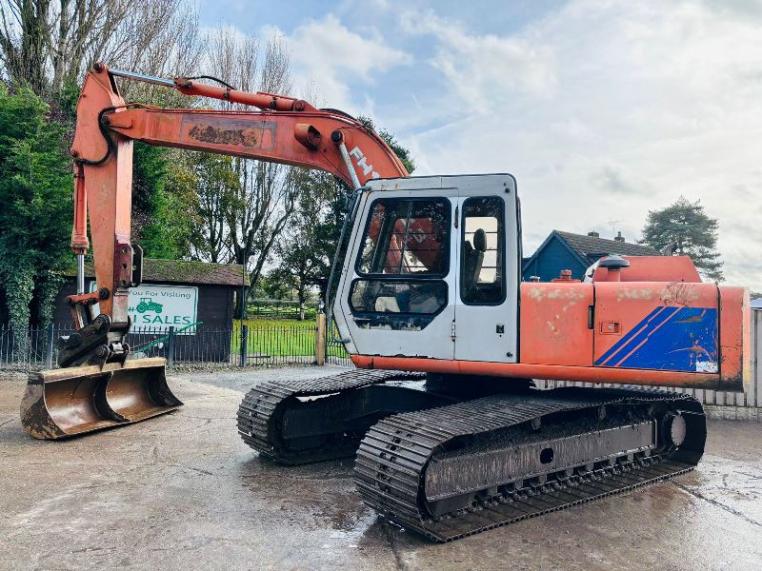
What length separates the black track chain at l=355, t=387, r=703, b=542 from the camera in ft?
12.8

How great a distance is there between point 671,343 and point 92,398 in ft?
20.2

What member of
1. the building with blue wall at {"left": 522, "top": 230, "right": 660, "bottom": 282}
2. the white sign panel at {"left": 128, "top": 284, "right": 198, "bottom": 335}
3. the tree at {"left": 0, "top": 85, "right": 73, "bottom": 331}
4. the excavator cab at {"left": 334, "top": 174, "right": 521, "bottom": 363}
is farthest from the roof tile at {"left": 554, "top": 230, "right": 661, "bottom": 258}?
the excavator cab at {"left": 334, "top": 174, "right": 521, "bottom": 363}

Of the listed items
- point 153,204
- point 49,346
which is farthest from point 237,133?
point 153,204

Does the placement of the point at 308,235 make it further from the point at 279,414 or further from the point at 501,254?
the point at 501,254

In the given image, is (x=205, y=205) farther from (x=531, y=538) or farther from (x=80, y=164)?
(x=531, y=538)

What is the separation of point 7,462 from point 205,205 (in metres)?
27.0

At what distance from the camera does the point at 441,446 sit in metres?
4.14

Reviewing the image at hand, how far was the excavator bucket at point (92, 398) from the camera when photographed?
6.32 m

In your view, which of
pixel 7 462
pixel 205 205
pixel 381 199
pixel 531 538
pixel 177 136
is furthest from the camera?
pixel 205 205

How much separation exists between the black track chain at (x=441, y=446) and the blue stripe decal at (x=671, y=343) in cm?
60

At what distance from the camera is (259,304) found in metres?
38.6

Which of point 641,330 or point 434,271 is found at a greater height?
point 434,271

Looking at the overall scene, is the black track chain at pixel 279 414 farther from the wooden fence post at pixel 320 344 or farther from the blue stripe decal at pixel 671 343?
the wooden fence post at pixel 320 344

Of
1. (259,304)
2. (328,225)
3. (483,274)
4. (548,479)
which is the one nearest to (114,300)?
(483,274)
